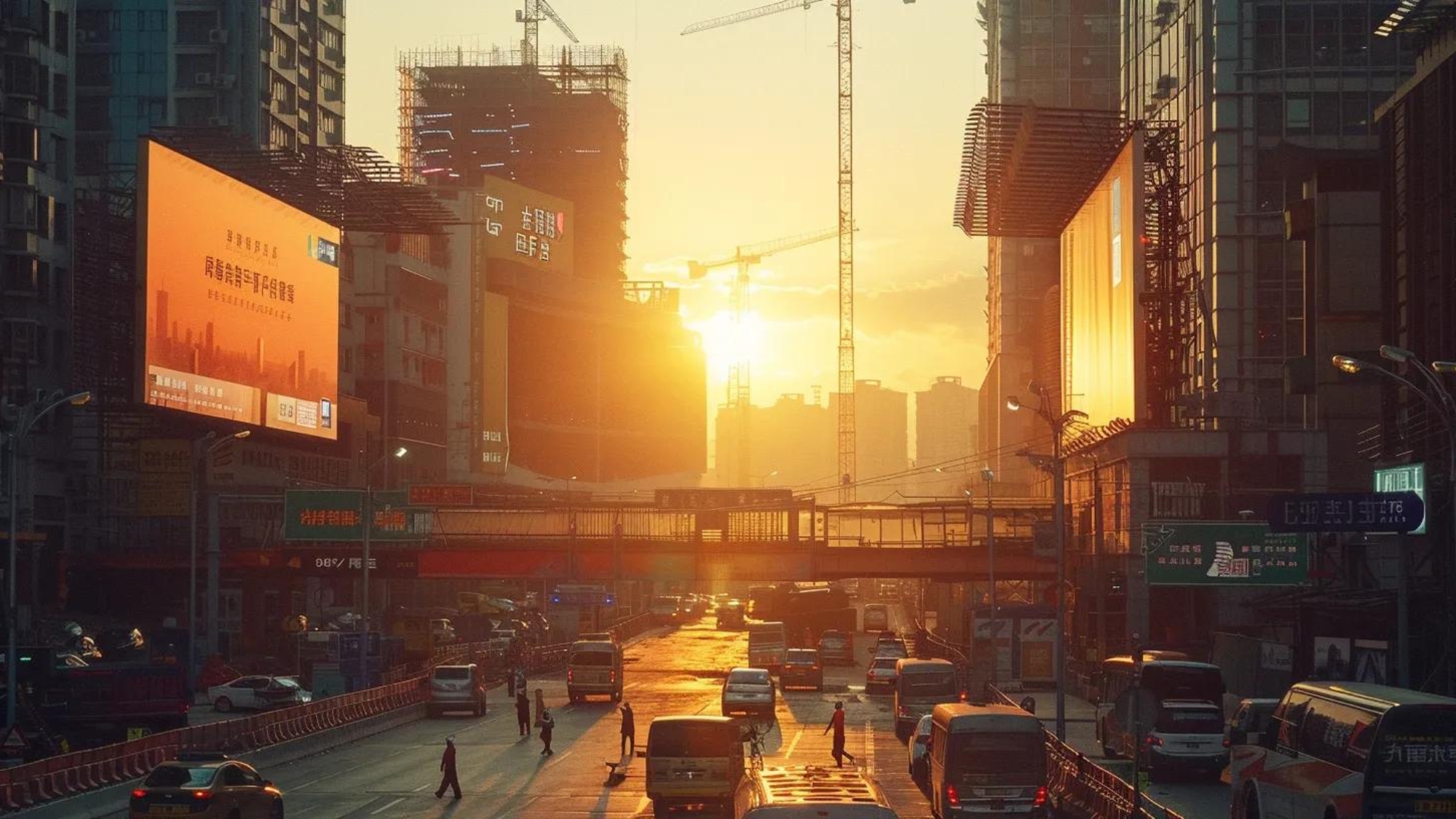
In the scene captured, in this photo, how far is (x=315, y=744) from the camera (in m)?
55.3

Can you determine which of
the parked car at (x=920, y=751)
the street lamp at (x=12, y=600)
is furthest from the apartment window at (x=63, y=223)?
the parked car at (x=920, y=751)

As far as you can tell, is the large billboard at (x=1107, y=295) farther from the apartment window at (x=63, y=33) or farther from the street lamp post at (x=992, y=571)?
the apartment window at (x=63, y=33)

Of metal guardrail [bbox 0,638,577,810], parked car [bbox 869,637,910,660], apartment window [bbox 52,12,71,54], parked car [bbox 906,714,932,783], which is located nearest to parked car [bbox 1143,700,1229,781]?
parked car [bbox 906,714,932,783]

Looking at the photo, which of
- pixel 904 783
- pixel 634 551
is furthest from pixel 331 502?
pixel 904 783

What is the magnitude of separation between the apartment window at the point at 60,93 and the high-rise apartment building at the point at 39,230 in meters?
0.05

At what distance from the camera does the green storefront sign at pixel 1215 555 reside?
62.2 metres

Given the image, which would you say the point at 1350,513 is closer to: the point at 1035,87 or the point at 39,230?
the point at 39,230

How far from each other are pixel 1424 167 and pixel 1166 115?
58.9 m

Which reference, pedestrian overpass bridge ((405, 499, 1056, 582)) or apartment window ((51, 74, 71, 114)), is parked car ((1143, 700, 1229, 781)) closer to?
pedestrian overpass bridge ((405, 499, 1056, 582))

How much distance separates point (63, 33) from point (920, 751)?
89.5m

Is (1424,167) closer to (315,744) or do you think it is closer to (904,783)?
(904,783)

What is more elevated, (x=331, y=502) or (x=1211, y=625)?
(x=331, y=502)

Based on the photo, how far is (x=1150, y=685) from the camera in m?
43.5

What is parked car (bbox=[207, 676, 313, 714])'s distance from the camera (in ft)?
225
